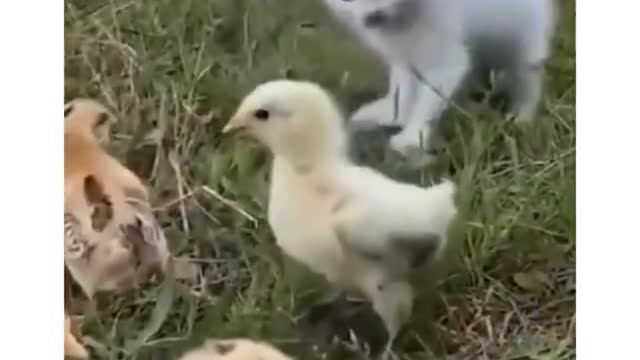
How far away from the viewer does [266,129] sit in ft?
2.65

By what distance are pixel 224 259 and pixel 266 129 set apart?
12 cm

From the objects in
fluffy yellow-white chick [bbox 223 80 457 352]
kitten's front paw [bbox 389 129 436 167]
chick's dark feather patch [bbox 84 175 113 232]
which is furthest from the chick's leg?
chick's dark feather patch [bbox 84 175 113 232]

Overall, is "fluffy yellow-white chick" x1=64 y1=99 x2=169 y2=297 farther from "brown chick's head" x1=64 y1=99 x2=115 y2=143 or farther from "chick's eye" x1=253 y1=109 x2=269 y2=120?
"chick's eye" x1=253 y1=109 x2=269 y2=120

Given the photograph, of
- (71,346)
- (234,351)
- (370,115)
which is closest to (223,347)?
(234,351)

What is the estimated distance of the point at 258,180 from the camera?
0.81 meters

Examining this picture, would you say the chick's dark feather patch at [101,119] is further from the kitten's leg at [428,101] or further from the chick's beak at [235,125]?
the kitten's leg at [428,101]

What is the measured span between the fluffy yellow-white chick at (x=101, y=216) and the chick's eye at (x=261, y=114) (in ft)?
0.38

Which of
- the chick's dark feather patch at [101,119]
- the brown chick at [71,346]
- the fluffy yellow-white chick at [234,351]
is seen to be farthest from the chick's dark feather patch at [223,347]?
the chick's dark feather patch at [101,119]

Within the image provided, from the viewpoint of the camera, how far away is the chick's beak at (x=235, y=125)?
0.81 meters

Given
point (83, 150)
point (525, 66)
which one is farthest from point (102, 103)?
point (525, 66)

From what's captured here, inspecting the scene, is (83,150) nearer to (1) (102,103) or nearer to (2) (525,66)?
(1) (102,103)

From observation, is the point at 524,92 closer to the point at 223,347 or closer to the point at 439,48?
the point at 439,48
